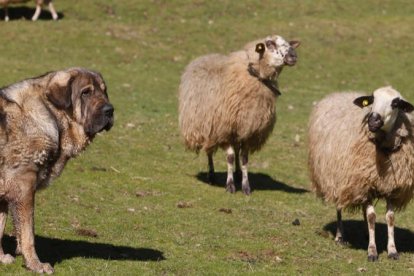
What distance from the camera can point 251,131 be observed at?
1784 centimetres

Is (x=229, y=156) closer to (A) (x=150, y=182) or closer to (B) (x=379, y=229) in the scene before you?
(A) (x=150, y=182)

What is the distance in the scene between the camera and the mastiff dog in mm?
9453

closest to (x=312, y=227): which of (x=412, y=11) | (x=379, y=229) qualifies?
(x=379, y=229)

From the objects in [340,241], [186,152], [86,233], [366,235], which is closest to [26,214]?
[86,233]

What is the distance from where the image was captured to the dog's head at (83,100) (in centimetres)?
981

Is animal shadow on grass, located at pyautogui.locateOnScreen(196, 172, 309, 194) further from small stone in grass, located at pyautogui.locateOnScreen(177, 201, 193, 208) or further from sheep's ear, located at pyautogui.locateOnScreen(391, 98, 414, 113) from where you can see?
sheep's ear, located at pyautogui.locateOnScreen(391, 98, 414, 113)

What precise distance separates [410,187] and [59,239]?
18.8 feet

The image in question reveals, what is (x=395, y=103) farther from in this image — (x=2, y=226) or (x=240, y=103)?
(x=2, y=226)

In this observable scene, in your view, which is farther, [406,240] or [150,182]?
[150,182]

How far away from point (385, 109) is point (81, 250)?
205 inches

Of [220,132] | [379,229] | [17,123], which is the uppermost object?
[17,123]

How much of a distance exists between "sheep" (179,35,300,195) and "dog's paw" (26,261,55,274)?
8438 mm

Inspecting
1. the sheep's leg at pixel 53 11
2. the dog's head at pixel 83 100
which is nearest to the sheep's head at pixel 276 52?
the dog's head at pixel 83 100

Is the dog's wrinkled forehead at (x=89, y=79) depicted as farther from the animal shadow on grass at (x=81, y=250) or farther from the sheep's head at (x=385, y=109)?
the sheep's head at (x=385, y=109)
